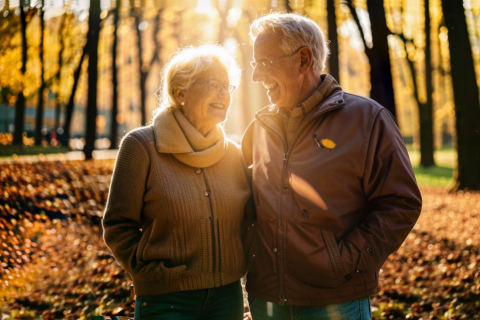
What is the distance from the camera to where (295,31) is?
295 cm

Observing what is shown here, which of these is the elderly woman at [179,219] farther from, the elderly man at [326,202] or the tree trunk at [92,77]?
the tree trunk at [92,77]

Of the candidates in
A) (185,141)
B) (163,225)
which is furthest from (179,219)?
(185,141)

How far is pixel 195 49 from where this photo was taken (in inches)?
131

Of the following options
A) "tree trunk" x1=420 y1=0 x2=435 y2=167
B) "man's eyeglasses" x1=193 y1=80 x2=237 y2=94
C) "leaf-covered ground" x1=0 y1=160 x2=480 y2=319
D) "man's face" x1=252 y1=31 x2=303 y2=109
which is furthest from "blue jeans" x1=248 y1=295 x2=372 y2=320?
"tree trunk" x1=420 y1=0 x2=435 y2=167

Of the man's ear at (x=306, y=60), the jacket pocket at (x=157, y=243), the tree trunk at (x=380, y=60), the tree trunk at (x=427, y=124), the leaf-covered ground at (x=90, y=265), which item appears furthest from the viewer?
the tree trunk at (x=427, y=124)

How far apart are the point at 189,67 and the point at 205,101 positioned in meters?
0.25

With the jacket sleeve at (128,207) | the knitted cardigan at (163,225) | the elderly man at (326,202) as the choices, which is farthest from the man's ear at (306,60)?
the jacket sleeve at (128,207)

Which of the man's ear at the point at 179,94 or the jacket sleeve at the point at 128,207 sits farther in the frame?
the man's ear at the point at 179,94

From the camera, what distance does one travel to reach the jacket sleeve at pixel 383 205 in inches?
103

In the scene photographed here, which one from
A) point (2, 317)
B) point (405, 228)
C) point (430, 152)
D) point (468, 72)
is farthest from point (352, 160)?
point (430, 152)

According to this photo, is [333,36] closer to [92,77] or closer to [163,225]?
[163,225]

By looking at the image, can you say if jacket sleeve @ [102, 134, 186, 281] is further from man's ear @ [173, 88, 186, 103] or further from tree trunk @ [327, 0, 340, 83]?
tree trunk @ [327, 0, 340, 83]

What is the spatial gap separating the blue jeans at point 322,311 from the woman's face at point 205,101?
1.21 metres

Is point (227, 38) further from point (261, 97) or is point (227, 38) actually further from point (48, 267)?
point (48, 267)
